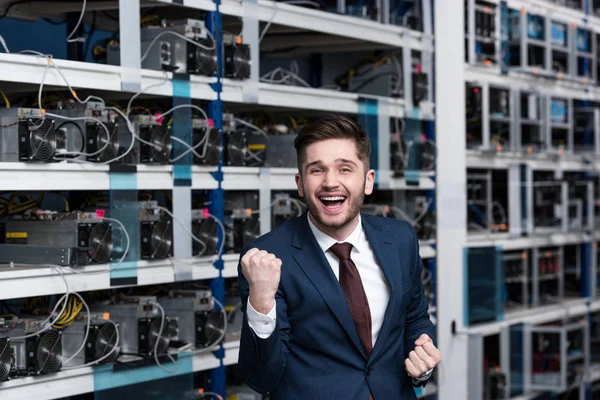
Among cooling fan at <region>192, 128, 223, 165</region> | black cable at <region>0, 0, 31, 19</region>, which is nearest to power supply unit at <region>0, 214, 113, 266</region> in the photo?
cooling fan at <region>192, 128, 223, 165</region>

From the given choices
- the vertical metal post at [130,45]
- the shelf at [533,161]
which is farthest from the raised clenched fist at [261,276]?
the shelf at [533,161]

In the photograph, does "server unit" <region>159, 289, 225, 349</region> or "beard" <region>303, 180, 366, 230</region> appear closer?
"beard" <region>303, 180, 366, 230</region>

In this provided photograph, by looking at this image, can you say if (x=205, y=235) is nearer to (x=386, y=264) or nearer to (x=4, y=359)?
(x=4, y=359)

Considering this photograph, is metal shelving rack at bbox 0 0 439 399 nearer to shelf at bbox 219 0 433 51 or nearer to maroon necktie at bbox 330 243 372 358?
shelf at bbox 219 0 433 51

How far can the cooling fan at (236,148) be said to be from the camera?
4.48 m

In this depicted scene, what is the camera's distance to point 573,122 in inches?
285

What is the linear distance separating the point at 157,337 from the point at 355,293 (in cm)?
174

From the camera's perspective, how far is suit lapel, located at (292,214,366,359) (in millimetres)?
2455

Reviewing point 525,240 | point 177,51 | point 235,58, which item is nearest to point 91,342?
point 177,51

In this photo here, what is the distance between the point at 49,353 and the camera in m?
3.57

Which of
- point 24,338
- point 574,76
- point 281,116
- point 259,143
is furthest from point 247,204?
point 574,76

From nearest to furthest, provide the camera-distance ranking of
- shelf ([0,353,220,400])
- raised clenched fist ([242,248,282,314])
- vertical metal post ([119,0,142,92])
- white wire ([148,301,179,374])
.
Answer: raised clenched fist ([242,248,282,314]) < shelf ([0,353,220,400]) < vertical metal post ([119,0,142,92]) < white wire ([148,301,179,374])

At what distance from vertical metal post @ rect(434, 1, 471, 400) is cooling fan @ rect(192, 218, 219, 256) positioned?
6.28 ft

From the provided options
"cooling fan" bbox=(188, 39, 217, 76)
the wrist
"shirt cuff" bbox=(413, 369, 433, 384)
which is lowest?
"shirt cuff" bbox=(413, 369, 433, 384)
